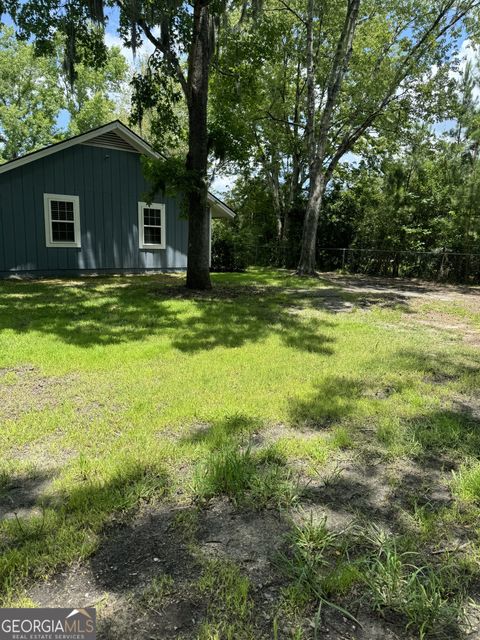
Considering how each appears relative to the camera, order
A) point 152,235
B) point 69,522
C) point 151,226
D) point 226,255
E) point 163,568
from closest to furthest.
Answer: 1. point 163,568
2. point 69,522
3. point 151,226
4. point 152,235
5. point 226,255

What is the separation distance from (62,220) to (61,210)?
29 cm

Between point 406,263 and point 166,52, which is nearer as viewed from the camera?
point 166,52

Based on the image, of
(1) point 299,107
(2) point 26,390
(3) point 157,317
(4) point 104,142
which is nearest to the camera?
(2) point 26,390

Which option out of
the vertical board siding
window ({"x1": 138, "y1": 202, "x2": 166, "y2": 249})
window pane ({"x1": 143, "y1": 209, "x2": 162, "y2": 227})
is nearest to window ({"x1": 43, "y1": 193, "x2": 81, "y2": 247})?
the vertical board siding

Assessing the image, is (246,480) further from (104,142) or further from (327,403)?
(104,142)

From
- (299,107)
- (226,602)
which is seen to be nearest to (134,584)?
(226,602)

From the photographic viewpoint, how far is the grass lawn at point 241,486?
1.53m

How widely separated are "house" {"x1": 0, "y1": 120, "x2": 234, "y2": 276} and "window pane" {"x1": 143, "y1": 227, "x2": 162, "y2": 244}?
0.03 meters

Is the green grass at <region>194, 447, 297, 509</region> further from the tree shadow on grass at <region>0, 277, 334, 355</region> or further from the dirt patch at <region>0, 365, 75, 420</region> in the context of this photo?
the tree shadow on grass at <region>0, 277, 334, 355</region>

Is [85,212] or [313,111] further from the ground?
[313,111]

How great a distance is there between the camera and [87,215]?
12508 mm

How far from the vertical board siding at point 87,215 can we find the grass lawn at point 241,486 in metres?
7.48

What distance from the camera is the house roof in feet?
36.5

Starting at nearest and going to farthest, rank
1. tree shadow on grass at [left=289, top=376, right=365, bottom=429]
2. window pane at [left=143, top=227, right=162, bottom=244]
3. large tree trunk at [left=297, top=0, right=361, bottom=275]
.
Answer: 1. tree shadow on grass at [left=289, top=376, right=365, bottom=429]
2. large tree trunk at [left=297, top=0, right=361, bottom=275]
3. window pane at [left=143, top=227, right=162, bottom=244]
